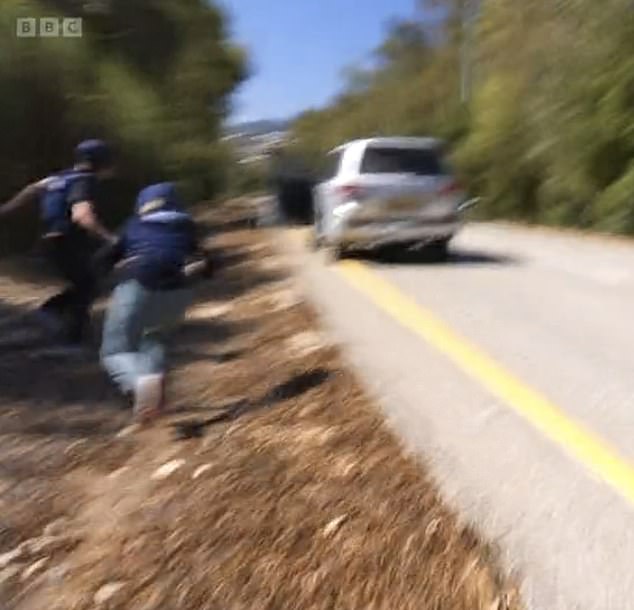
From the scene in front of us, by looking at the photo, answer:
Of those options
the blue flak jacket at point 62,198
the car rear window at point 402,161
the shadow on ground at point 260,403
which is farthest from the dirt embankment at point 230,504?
the car rear window at point 402,161

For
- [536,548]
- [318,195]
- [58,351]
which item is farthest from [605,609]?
[318,195]

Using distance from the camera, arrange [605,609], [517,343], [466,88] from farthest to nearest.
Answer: [466,88] → [517,343] → [605,609]

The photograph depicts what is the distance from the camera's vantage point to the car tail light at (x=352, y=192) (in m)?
17.9

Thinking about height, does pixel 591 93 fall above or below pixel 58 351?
above

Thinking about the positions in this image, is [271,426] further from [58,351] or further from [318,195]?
[318,195]

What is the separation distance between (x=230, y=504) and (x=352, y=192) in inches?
471

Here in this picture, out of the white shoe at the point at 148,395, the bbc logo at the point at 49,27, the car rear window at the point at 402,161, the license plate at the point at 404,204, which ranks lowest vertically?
the white shoe at the point at 148,395

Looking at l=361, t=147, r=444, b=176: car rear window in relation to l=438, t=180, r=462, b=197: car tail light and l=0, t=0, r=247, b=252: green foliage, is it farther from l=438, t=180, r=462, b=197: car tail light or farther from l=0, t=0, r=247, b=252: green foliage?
l=0, t=0, r=247, b=252: green foliage

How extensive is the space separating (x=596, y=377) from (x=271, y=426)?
2436 mm

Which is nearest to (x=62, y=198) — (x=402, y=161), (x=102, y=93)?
(x=402, y=161)

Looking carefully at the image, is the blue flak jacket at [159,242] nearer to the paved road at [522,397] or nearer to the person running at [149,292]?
the person running at [149,292]

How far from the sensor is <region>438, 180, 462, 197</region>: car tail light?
18.1 meters

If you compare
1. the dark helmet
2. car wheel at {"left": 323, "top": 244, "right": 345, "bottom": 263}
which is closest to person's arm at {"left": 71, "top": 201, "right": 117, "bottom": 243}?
the dark helmet

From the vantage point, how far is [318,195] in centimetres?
2023
